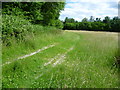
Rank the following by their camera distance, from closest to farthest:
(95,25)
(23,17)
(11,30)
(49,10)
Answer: (11,30)
(23,17)
(49,10)
(95,25)

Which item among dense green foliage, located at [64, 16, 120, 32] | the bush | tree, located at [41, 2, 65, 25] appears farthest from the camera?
dense green foliage, located at [64, 16, 120, 32]

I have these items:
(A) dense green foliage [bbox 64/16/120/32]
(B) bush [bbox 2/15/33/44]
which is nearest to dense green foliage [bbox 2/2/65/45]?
(B) bush [bbox 2/15/33/44]

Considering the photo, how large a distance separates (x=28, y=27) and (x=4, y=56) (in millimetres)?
4785

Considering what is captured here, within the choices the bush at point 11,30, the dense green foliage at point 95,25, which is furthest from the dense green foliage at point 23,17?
the dense green foliage at point 95,25

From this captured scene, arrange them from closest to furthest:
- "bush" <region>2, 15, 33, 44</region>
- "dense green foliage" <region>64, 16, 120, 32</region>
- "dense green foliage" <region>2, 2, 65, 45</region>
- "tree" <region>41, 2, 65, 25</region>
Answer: "bush" <region>2, 15, 33, 44</region>, "dense green foliage" <region>2, 2, 65, 45</region>, "tree" <region>41, 2, 65, 25</region>, "dense green foliage" <region>64, 16, 120, 32</region>

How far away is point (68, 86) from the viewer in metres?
4.11

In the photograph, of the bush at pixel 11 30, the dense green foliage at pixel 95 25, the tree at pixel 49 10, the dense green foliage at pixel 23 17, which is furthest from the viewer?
the dense green foliage at pixel 95 25

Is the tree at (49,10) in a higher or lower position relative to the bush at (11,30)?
higher

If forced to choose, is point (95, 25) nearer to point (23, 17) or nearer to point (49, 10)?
point (49, 10)

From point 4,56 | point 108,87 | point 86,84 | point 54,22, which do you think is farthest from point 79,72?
point 54,22

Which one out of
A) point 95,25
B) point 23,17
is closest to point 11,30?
point 23,17

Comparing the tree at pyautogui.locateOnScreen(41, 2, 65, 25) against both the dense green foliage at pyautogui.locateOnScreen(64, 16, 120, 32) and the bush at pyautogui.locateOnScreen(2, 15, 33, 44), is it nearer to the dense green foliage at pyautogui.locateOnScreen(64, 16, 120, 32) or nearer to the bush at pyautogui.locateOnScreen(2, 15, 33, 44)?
the bush at pyautogui.locateOnScreen(2, 15, 33, 44)

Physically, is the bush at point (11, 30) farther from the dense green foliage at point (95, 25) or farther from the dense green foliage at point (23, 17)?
the dense green foliage at point (95, 25)

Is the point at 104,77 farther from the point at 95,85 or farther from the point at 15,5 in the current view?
the point at 15,5
